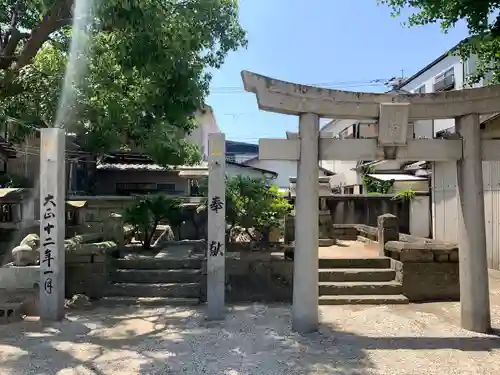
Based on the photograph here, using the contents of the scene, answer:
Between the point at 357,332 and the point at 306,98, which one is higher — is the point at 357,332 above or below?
below

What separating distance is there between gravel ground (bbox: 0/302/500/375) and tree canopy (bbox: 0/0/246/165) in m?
4.25

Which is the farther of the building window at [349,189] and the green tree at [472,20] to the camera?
the building window at [349,189]

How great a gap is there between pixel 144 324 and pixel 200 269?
2407mm

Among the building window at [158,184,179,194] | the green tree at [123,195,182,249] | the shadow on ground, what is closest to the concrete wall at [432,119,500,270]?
the shadow on ground

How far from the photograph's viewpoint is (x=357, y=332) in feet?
21.6

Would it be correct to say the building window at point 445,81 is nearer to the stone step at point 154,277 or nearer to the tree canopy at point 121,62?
the tree canopy at point 121,62

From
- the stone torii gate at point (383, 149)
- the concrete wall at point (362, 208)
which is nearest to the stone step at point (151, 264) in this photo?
the stone torii gate at point (383, 149)

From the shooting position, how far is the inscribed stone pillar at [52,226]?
278 inches

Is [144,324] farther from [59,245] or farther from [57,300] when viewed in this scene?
[59,245]

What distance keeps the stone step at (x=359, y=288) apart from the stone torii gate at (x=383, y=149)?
2.09m

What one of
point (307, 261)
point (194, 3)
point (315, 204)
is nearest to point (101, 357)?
point (307, 261)

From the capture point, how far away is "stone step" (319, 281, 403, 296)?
8.57m

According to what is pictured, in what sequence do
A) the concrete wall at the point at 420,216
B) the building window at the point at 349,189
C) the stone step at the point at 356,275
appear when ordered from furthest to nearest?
the building window at the point at 349,189 < the concrete wall at the point at 420,216 < the stone step at the point at 356,275

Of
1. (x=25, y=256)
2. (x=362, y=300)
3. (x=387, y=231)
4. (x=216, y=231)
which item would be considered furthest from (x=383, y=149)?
(x=25, y=256)
